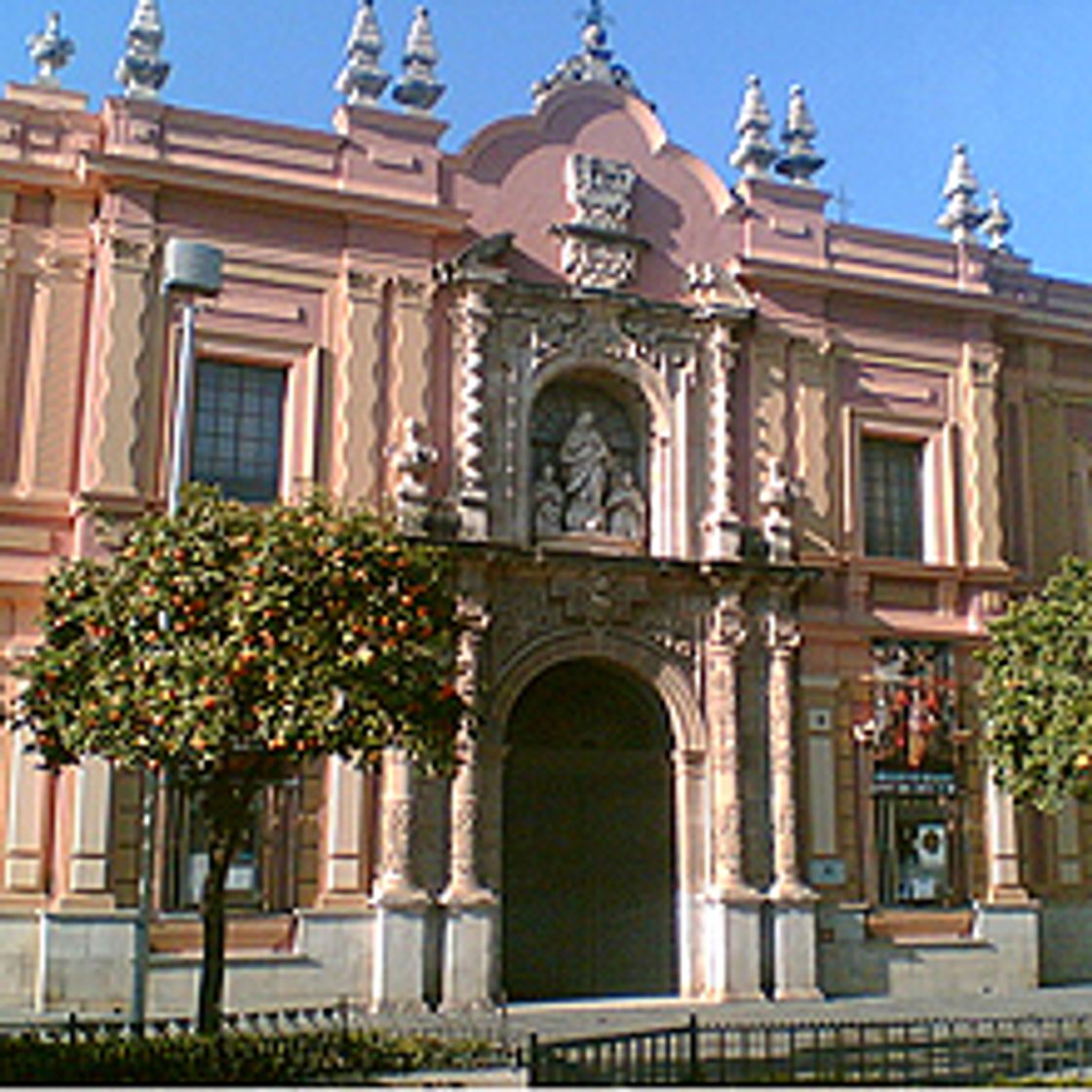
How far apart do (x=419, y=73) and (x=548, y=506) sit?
7002 mm

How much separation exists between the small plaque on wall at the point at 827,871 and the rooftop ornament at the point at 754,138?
36.4ft

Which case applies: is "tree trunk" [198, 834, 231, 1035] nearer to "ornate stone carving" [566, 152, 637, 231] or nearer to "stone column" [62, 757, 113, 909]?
"stone column" [62, 757, 113, 909]

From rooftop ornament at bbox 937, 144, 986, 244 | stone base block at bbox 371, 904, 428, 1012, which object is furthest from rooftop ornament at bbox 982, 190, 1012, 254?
stone base block at bbox 371, 904, 428, 1012

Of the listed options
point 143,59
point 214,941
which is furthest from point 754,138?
point 214,941

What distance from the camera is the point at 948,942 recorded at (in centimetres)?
2453

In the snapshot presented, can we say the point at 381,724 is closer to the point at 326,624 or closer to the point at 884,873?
the point at 326,624

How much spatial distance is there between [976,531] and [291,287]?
1161 centimetres

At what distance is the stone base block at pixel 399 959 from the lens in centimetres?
2131

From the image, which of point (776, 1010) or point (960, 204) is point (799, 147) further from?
point (776, 1010)

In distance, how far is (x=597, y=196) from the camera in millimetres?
25297

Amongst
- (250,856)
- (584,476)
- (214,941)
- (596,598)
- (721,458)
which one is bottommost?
(214,941)

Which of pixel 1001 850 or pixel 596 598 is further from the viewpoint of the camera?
pixel 1001 850

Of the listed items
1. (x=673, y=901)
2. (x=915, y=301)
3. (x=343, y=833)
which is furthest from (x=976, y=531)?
Answer: (x=343, y=833)

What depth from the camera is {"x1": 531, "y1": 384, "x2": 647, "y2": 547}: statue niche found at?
2423 centimetres
